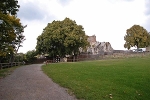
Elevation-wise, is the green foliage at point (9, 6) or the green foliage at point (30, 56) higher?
the green foliage at point (9, 6)

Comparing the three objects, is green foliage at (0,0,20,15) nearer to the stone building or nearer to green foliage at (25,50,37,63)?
green foliage at (25,50,37,63)

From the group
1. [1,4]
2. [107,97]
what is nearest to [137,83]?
[107,97]

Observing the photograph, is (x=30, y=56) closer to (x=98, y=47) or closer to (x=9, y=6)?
(x=98, y=47)

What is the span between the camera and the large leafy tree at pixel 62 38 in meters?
50.9

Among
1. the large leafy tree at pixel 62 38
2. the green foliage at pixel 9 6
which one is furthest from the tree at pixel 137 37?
the green foliage at pixel 9 6

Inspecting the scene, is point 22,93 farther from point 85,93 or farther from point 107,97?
point 107,97

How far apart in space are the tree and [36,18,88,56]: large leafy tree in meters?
29.1

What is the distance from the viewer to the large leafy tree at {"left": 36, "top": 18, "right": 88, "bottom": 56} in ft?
167

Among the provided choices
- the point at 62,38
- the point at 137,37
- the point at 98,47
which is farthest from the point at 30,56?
the point at 137,37

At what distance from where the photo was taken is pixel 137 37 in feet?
250

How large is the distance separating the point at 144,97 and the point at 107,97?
199 cm

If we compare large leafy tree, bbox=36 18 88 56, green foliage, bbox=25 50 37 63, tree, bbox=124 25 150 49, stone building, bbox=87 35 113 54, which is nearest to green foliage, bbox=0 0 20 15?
large leafy tree, bbox=36 18 88 56

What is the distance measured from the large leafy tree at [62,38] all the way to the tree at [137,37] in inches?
1147

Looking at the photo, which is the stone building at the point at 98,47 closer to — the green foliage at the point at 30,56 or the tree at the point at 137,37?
the tree at the point at 137,37
